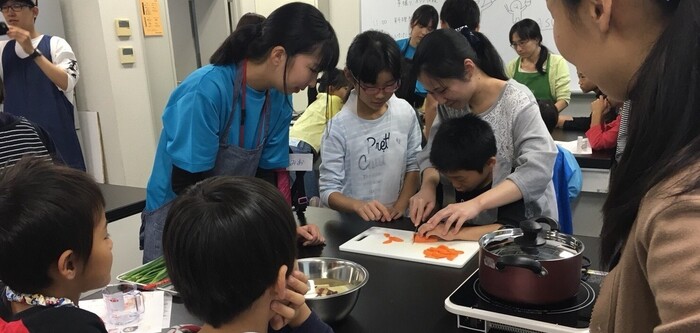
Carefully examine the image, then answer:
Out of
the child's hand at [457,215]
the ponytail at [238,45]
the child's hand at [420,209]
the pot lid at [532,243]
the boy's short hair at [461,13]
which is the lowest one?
the child's hand at [420,209]

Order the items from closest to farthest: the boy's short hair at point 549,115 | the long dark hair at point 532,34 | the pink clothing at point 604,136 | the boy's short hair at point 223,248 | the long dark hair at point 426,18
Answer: the boy's short hair at point 223,248
the pink clothing at point 604,136
the boy's short hair at point 549,115
the long dark hair at point 426,18
the long dark hair at point 532,34

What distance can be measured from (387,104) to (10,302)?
1.30 meters

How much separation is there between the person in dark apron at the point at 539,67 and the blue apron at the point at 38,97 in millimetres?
2588

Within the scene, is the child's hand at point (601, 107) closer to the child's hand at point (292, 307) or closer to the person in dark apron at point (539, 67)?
the person in dark apron at point (539, 67)

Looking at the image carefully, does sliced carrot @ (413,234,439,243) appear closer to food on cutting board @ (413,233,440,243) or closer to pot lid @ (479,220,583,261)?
food on cutting board @ (413,233,440,243)

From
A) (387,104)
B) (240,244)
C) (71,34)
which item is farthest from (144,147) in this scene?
(240,244)

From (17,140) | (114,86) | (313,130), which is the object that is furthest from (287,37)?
(114,86)

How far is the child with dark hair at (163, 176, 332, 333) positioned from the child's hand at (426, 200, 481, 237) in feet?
2.07

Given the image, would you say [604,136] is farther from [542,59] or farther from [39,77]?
[39,77]

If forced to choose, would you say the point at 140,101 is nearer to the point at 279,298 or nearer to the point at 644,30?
the point at 279,298

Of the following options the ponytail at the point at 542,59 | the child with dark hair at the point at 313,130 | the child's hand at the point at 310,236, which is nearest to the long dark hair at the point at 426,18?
the ponytail at the point at 542,59

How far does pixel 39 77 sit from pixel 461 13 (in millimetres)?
2165

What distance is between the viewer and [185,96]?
1401mm

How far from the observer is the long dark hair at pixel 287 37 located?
56.5 inches
